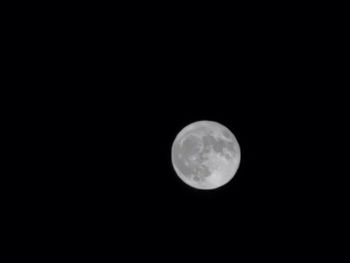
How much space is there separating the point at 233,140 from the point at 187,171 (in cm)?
101

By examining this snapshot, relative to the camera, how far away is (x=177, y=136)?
25.6 feet

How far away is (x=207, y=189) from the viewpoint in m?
7.57

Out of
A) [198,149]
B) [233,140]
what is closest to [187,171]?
[198,149]

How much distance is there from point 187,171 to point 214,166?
0.49 metres

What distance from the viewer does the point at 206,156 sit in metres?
7.36

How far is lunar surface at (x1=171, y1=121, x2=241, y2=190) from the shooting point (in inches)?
290

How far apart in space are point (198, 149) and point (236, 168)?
0.80 meters

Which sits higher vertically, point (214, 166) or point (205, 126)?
point (205, 126)

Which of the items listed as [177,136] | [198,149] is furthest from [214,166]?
[177,136]

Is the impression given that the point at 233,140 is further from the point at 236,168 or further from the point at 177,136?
the point at 177,136

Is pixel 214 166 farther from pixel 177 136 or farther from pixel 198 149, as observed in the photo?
pixel 177 136

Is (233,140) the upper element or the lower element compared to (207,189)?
upper

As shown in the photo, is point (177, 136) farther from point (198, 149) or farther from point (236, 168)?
point (236, 168)

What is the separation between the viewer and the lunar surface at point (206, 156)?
736 centimetres
